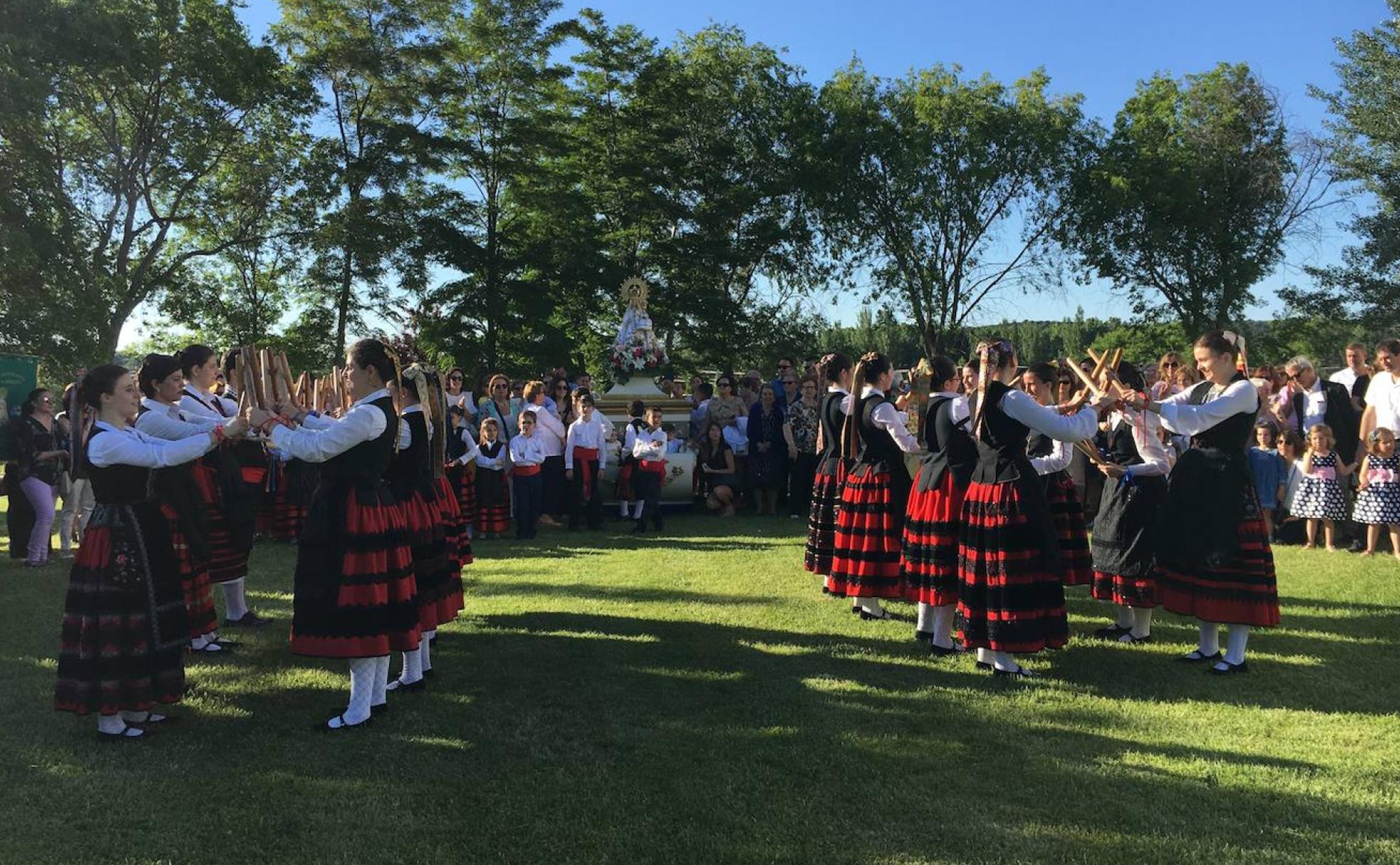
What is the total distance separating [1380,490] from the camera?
10.0m

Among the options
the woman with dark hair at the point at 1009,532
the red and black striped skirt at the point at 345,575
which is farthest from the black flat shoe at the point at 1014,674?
the red and black striped skirt at the point at 345,575

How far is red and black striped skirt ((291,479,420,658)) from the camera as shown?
15.7 ft

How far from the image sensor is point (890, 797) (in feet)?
Answer: 13.2

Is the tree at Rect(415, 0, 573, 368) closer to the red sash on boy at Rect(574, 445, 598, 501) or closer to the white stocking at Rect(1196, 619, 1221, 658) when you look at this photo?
the red sash on boy at Rect(574, 445, 598, 501)

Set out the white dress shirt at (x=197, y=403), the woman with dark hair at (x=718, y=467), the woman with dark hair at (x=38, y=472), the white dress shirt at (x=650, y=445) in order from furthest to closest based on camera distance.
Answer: the woman with dark hair at (x=718, y=467) < the white dress shirt at (x=650, y=445) < the woman with dark hair at (x=38, y=472) < the white dress shirt at (x=197, y=403)

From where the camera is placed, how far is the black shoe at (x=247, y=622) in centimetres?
732

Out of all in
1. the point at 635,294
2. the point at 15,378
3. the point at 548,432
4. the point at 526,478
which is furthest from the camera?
the point at 15,378

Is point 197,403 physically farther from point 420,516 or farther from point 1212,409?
point 1212,409

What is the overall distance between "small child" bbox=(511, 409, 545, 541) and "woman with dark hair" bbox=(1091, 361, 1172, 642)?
740cm

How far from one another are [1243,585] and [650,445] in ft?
27.7

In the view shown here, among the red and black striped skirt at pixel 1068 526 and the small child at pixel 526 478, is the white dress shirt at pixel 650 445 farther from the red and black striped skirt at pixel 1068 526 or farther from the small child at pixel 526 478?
the red and black striped skirt at pixel 1068 526

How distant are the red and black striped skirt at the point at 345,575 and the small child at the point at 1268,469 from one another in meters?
10.5

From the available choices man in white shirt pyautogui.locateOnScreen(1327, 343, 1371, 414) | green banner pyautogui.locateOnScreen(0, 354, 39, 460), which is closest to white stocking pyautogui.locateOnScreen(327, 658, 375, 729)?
man in white shirt pyautogui.locateOnScreen(1327, 343, 1371, 414)

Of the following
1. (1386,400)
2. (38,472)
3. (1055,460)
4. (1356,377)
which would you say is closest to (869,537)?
(1055,460)
